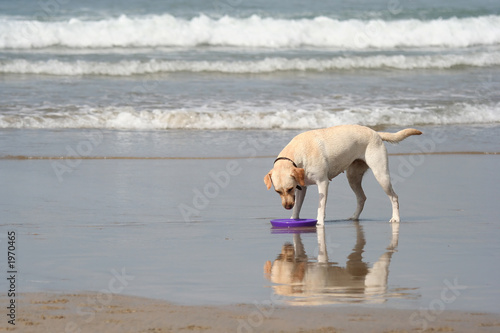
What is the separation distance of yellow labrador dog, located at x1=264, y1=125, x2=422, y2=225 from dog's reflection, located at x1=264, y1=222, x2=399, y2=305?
69 centimetres

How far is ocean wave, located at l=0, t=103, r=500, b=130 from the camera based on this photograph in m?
13.6

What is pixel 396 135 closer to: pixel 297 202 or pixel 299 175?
pixel 297 202

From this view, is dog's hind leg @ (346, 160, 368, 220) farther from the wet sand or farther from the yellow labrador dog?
the wet sand

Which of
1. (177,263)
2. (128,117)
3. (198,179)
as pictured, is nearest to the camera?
(177,263)

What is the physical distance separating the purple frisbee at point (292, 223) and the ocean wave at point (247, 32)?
18.1 meters

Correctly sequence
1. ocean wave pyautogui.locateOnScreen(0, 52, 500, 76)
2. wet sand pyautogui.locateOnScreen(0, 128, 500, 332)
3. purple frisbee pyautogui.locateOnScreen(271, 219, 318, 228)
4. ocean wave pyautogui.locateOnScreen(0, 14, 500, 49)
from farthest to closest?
ocean wave pyautogui.locateOnScreen(0, 14, 500, 49) → ocean wave pyautogui.locateOnScreen(0, 52, 500, 76) → purple frisbee pyautogui.locateOnScreen(271, 219, 318, 228) → wet sand pyautogui.locateOnScreen(0, 128, 500, 332)

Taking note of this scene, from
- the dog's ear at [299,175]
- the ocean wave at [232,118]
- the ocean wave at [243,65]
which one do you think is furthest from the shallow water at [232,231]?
the ocean wave at [243,65]

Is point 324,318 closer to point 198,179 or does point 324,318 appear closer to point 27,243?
point 27,243

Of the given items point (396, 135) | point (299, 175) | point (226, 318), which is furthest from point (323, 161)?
point (226, 318)

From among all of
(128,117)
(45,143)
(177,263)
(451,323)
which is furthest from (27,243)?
(128,117)

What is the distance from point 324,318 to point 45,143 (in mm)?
8375

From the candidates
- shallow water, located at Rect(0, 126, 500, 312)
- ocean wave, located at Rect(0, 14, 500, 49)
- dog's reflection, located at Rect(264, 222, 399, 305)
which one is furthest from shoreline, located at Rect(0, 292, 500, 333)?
ocean wave, located at Rect(0, 14, 500, 49)

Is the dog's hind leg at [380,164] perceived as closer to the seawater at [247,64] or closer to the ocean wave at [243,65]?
the seawater at [247,64]

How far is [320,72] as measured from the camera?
20.1 m
